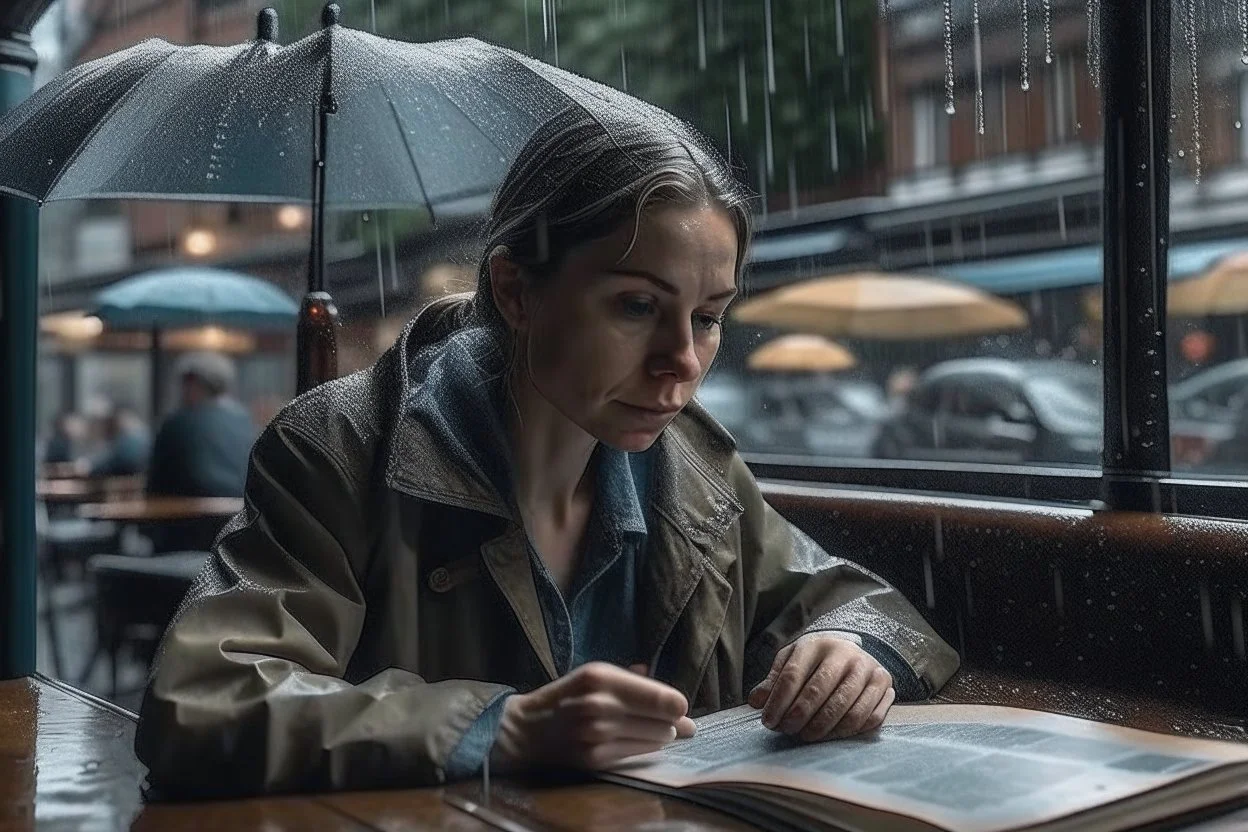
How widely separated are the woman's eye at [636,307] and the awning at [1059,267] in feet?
3.21

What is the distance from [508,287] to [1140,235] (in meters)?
0.99

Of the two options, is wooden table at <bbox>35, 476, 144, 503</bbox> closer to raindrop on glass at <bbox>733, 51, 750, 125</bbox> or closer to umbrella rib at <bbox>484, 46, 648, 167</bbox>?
raindrop on glass at <bbox>733, 51, 750, 125</bbox>

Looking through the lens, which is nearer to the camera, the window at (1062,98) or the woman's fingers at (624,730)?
the woman's fingers at (624,730)

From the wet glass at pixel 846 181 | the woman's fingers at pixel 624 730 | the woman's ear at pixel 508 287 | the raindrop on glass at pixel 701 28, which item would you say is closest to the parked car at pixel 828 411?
the wet glass at pixel 846 181

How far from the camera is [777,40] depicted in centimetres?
312

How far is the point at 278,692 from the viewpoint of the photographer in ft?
3.65

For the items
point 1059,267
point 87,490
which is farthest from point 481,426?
point 87,490

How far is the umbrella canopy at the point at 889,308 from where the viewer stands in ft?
13.7

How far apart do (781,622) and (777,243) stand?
1.90 meters

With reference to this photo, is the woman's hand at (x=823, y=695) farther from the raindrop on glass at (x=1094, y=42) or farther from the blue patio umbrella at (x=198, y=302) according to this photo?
the blue patio umbrella at (x=198, y=302)

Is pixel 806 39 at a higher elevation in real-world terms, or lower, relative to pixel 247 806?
higher

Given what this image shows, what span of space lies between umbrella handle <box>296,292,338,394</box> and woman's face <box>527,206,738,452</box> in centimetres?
102

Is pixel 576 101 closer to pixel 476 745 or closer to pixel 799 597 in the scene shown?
pixel 799 597

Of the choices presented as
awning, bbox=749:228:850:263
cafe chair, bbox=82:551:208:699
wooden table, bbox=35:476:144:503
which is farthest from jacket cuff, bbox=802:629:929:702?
wooden table, bbox=35:476:144:503
